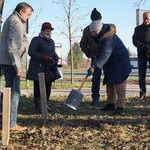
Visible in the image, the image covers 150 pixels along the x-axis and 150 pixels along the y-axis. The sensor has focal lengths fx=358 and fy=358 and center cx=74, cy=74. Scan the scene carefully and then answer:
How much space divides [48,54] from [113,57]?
47.4 inches

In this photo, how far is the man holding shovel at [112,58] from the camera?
5938mm

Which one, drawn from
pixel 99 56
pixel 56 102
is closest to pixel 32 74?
pixel 99 56

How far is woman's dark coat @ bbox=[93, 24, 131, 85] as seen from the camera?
234 inches

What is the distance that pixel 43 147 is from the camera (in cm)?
439

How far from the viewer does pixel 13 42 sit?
15.8 ft

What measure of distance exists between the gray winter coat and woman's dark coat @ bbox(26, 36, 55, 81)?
4.23 feet

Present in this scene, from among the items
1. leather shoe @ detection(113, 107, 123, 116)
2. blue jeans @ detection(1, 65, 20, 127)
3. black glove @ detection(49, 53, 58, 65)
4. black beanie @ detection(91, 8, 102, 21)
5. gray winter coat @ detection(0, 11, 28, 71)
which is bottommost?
leather shoe @ detection(113, 107, 123, 116)

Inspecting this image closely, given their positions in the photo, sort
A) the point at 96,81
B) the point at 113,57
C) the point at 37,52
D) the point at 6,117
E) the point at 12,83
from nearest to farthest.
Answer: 1. the point at 6,117
2. the point at 12,83
3. the point at 113,57
4. the point at 37,52
5. the point at 96,81

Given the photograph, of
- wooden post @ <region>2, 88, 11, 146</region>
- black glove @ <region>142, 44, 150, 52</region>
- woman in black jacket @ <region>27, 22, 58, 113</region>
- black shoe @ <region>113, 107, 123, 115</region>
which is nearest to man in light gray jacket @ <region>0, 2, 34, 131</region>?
wooden post @ <region>2, 88, 11, 146</region>

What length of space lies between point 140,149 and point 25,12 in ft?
8.06

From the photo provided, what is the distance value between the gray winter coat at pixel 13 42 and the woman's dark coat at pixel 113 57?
4.90 ft

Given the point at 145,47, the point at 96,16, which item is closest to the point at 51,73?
the point at 96,16

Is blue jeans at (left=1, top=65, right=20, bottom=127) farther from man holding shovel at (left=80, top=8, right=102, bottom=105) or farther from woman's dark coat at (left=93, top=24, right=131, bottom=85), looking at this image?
man holding shovel at (left=80, top=8, right=102, bottom=105)

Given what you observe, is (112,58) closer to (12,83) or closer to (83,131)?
(83,131)
